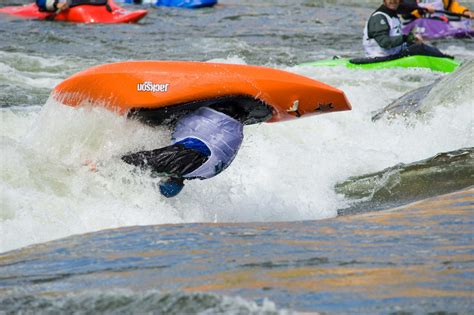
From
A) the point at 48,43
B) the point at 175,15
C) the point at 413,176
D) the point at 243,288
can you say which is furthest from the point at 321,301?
the point at 175,15

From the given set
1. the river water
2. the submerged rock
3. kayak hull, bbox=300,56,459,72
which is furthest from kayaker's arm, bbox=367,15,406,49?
the submerged rock

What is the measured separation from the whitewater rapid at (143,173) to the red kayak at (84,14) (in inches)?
321

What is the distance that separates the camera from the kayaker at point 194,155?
481 centimetres

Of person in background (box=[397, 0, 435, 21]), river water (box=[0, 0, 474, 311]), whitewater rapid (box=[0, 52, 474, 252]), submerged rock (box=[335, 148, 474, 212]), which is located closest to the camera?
whitewater rapid (box=[0, 52, 474, 252])

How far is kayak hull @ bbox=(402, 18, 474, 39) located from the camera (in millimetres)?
15445

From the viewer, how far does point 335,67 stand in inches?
452

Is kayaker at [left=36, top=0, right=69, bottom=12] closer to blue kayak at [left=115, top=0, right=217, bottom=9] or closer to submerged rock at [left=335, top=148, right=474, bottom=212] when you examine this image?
blue kayak at [left=115, top=0, right=217, bottom=9]

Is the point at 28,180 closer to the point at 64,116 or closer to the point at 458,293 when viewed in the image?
the point at 64,116

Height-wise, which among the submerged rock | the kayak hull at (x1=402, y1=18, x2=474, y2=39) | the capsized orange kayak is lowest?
the kayak hull at (x1=402, y1=18, x2=474, y2=39)

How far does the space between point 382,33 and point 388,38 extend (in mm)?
107

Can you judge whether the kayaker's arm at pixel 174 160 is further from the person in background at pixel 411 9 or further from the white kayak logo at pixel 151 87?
the person in background at pixel 411 9

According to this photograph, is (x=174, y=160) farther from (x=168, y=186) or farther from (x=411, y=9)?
(x=411, y=9)

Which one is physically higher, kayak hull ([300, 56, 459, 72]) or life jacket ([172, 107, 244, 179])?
life jacket ([172, 107, 244, 179])

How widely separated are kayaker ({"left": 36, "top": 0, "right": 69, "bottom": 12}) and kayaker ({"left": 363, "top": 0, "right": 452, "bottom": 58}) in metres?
5.74
